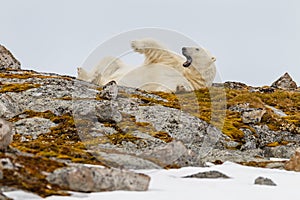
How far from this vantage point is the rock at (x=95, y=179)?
10.4m

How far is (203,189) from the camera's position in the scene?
37.1ft

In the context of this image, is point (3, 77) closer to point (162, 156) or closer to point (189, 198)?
point (162, 156)

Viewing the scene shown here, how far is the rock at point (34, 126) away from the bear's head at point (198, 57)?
37.8ft

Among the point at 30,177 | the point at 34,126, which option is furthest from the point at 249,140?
the point at 30,177

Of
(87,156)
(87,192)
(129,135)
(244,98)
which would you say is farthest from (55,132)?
(244,98)

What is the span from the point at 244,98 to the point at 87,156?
16.5 meters

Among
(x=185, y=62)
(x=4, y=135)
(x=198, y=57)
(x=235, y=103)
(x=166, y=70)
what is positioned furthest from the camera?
(x=185, y=62)

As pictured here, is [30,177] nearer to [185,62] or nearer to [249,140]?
[249,140]

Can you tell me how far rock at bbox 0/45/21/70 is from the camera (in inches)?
1355

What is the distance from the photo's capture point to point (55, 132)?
19.7m

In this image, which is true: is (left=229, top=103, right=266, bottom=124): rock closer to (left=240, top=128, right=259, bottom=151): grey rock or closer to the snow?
(left=240, top=128, right=259, bottom=151): grey rock

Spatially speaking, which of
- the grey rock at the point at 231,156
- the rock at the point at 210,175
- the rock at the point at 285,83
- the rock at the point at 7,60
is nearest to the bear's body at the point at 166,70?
the rock at the point at 7,60

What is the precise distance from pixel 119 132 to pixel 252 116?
279 inches

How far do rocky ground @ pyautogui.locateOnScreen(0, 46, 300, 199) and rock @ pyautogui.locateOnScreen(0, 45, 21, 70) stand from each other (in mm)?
5368
